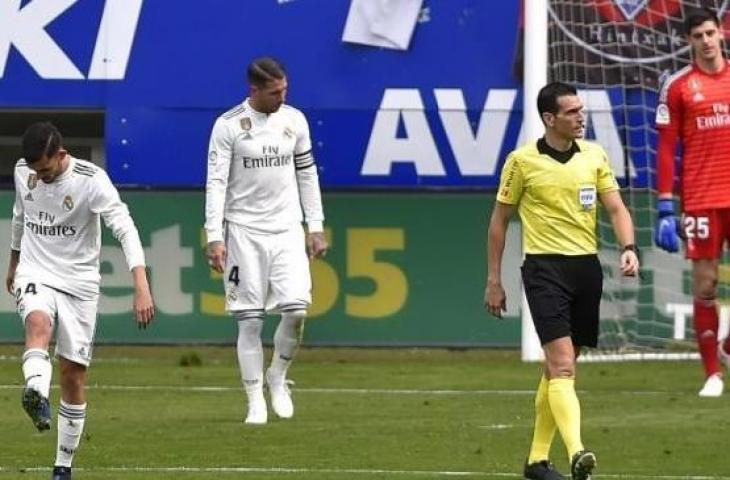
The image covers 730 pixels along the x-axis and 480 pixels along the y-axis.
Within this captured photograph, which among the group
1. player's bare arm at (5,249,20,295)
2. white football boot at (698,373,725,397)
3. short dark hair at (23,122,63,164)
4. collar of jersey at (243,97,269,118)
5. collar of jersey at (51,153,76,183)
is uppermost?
collar of jersey at (243,97,269,118)

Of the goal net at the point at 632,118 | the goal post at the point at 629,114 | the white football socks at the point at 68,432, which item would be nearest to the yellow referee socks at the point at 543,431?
the white football socks at the point at 68,432

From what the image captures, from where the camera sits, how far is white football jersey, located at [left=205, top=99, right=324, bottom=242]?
45.3ft

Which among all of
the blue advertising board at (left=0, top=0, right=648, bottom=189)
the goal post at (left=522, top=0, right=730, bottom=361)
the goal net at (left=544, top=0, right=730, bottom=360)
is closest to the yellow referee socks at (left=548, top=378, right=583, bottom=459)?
the goal post at (left=522, top=0, right=730, bottom=361)

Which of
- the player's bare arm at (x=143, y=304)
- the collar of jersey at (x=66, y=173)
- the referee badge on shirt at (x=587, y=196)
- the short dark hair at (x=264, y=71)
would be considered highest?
the short dark hair at (x=264, y=71)

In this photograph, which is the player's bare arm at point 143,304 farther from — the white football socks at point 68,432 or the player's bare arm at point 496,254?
the player's bare arm at point 496,254

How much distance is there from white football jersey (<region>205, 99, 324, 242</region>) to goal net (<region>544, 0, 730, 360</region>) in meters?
5.89

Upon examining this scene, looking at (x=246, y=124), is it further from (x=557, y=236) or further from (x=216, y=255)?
(x=557, y=236)

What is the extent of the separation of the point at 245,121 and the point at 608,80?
7249mm

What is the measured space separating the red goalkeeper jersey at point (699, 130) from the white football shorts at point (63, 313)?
198 inches

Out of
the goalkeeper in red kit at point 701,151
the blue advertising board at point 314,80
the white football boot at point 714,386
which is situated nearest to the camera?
the goalkeeper in red kit at point 701,151

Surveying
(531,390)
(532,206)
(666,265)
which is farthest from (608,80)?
(532,206)

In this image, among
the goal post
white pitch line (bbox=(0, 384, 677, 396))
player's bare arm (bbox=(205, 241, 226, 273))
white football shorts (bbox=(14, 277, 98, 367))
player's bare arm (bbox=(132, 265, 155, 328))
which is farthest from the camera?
the goal post

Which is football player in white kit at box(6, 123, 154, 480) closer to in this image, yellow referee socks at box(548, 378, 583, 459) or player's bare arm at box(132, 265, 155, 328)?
player's bare arm at box(132, 265, 155, 328)

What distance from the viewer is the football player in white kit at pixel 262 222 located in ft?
45.3
